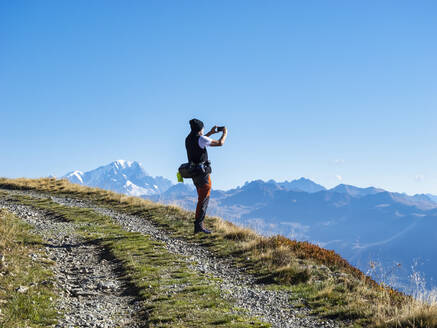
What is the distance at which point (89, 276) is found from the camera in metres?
9.55

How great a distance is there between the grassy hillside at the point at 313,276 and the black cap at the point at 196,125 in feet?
14.7

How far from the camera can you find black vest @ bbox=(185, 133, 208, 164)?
12992mm

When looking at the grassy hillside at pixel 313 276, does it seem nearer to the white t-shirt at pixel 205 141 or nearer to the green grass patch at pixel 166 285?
the green grass patch at pixel 166 285

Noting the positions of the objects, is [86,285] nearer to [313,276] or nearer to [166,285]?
[166,285]

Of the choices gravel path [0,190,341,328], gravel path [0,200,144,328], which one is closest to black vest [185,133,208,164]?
gravel path [0,190,341,328]

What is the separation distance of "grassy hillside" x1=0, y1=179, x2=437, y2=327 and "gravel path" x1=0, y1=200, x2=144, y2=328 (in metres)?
3.84

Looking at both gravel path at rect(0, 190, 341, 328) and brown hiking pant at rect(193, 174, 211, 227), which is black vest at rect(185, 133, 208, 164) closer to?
brown hiking pant at rect(193, 174, 211, 227)

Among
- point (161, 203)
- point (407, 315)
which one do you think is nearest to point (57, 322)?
point (407, 315)

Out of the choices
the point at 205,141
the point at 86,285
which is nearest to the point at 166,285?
the point at 86,285

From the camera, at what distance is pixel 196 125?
1296 centimetres

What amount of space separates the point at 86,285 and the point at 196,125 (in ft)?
21.4

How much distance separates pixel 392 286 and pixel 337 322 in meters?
4.07

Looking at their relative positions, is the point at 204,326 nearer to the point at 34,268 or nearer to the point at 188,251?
the point at 34,268

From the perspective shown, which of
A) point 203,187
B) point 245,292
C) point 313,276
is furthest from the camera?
point 203,187
